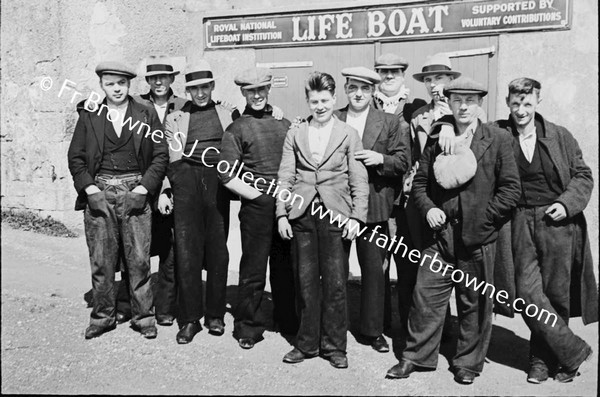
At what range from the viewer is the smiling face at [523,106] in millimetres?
4015

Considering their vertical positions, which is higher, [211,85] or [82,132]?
[211,85]

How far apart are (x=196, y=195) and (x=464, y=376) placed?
6.84ft

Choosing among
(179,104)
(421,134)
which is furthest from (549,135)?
(179,104)

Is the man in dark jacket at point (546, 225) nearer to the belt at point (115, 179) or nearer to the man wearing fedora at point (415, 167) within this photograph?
the man wearing fedora at point (415, 167)

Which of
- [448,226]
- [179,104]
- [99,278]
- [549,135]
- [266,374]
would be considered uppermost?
[179,104]

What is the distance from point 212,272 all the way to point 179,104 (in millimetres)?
1235

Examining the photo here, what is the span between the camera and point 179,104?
4938mm

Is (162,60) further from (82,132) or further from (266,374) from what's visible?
(266,374)

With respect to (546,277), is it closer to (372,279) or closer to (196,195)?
(372,279)

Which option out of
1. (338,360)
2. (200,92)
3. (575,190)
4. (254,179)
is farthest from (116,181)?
(575,190)

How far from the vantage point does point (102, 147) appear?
15.2ft

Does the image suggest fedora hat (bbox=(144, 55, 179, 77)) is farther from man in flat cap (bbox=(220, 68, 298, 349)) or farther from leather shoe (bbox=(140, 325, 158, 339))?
leather shoe (bbox=(140, 325, 158, 339))

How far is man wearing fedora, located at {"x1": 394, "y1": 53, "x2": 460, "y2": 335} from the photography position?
4438 mm

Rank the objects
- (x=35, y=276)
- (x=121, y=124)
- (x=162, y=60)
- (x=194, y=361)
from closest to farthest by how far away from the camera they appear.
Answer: (x=194, y=361) → (x=121, y=124) → (x=162, y=60) → (x=35, y=276)
